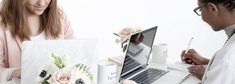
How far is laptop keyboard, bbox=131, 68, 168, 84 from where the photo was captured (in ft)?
5.44

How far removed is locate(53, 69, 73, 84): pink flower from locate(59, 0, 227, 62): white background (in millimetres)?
1805

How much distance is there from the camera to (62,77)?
1.10 metres

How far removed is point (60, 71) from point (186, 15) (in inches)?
99.4

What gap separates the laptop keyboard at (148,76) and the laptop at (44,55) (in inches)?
15.8

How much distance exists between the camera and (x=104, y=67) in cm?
145

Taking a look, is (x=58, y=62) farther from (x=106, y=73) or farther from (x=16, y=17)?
(x=16, y=17)

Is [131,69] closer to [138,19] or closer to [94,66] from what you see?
[94,66]

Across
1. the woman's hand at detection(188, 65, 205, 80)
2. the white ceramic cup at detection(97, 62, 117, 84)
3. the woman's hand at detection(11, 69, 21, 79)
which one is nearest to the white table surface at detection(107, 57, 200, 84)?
the woman's hand at detection(188, 65, 205, 80)

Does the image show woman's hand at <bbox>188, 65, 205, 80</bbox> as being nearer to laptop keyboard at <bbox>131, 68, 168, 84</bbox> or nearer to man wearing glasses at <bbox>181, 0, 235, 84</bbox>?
laptop keyboard at <bbox>131, 68, 168, 84</bbox>

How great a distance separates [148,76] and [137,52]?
15 centimetres

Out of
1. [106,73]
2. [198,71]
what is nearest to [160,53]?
[198,71]

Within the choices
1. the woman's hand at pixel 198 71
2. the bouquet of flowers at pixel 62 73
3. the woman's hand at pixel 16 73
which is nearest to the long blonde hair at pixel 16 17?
the woman's hand at pixel 16 73

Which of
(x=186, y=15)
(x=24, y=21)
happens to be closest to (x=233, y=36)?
(x=24, y=21)

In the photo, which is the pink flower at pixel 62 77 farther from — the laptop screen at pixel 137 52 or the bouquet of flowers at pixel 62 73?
the laptop screen at pixel 137 52
